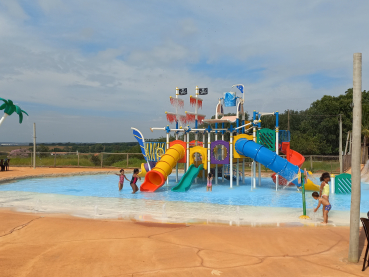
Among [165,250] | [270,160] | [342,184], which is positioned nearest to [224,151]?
[270,160]

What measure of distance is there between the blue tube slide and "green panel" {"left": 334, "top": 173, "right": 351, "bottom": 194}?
1827mm

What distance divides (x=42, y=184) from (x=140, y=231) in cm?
1155

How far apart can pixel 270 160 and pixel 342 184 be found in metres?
3.24

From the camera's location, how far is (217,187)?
1477cm

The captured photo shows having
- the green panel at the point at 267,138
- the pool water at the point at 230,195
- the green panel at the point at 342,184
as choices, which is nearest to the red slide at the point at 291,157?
the pool water at the point at 230,195

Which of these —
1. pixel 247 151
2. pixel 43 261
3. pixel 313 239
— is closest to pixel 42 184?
pixel 247 151

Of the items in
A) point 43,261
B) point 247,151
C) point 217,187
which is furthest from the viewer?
point 217,187

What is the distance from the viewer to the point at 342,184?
13.2m

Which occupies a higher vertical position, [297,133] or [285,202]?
[297,133]

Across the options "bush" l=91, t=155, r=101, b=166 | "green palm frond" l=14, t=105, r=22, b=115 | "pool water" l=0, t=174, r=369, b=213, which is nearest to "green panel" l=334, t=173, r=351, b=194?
"pool water" l=0, t=174, r=369, b=213

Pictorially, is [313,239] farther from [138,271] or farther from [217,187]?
[217,187]

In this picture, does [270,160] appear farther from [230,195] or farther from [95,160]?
[95,160]

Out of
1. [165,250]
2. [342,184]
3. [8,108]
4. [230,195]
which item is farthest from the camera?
[342,184]

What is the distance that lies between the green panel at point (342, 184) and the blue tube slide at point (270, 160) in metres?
1.83
